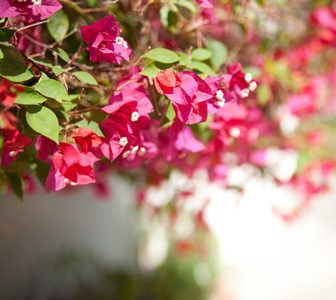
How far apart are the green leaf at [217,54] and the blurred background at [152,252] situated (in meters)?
1.07

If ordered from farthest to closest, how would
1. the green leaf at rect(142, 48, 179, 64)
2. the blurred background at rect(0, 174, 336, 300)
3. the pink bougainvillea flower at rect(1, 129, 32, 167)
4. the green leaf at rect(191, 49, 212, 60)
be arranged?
the blurred background at rect(0, 174, 336, 300), the green leaf at rect(191, 49, 212, 60), the green leaf at rect(142, 48, 179, 64), the pink bougainvillea flower at rect(1, 129, 32, 167)

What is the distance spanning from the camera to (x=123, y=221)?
259 cm

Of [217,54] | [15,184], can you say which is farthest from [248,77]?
[15,184]

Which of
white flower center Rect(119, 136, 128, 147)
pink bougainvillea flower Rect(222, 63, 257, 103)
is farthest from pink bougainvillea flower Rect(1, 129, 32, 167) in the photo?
pink bougainvillea flower Rect(222, 63, 257, 103)

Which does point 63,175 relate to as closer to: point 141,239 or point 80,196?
point 80,196

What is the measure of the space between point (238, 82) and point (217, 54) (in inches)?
4.9

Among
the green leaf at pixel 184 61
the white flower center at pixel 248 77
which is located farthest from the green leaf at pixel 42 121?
the white flower center at pixel 248 77

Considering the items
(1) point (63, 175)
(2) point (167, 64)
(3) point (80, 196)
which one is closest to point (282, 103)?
(2) point (167, 64)

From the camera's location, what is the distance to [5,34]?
1.63 ft

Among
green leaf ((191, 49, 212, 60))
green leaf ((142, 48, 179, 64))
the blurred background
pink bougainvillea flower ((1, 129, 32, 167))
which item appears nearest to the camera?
pink bougainvillea flower ((1, 129, 32, 167))

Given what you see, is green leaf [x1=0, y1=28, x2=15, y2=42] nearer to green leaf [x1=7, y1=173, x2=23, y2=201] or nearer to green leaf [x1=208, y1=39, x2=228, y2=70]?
green leaf [x1=7, y1=173, x2=23, y2=201]

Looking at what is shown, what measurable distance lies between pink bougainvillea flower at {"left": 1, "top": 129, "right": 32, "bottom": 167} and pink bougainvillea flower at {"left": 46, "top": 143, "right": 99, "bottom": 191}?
5 centimetres

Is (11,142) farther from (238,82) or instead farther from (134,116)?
(238,82)

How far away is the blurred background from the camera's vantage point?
1915mm
